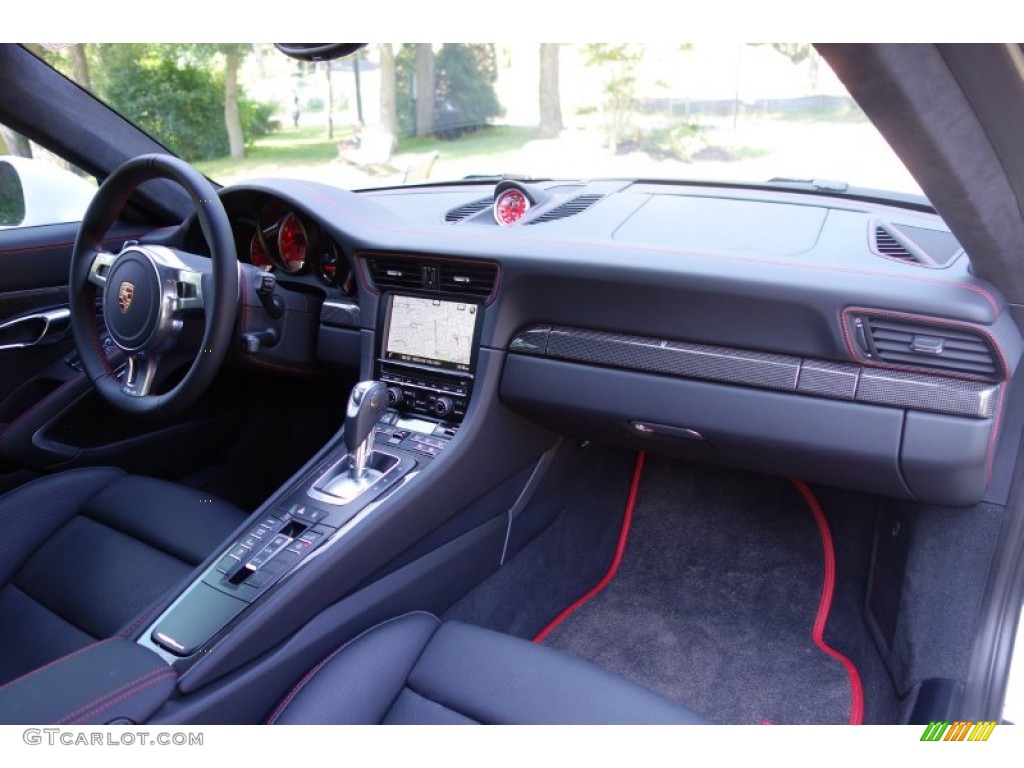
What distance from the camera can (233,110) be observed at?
4105 millimetres

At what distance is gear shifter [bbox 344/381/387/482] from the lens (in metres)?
1.86

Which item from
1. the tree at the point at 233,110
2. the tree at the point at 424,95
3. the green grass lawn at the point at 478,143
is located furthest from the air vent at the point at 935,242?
the tree at the point at 424,95

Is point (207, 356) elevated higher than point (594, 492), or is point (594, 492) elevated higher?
point (207, 356)

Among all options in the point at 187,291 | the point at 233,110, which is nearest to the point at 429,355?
the point at 187,291

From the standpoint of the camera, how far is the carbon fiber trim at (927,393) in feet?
5.05

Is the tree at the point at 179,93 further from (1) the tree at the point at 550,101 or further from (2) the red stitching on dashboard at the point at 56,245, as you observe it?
(1) the tree at the point at 550,101

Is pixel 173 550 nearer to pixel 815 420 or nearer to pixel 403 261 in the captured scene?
pixel 403 261

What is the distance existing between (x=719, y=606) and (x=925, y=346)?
1.10 m

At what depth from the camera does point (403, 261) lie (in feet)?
6.63

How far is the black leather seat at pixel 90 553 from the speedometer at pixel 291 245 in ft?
2.20

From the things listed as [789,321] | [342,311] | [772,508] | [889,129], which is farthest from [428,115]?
[889,129]

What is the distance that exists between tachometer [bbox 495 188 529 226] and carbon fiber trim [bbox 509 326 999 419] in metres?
0.34

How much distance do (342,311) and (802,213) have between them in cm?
119
